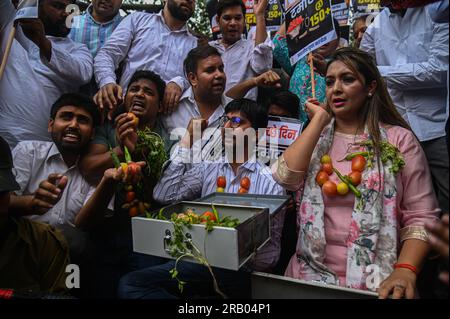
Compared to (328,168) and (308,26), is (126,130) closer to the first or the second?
(328,168)

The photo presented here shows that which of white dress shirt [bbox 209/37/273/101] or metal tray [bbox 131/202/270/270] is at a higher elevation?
white dress shirt [bbox 209/37/273/101]

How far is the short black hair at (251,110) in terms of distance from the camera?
9.19 ft

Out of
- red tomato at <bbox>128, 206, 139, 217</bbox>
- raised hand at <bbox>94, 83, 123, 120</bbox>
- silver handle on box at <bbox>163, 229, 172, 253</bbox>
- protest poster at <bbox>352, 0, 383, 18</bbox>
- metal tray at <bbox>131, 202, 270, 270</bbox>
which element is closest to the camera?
metal tray at <bbox>131, 202, 270, 270</bbox>

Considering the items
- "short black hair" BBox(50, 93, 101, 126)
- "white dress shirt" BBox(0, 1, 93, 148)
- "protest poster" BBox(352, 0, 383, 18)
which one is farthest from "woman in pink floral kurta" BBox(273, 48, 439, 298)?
"white dress shirt" BBox(0, 1, 93, 148)

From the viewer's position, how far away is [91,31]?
3.65 m

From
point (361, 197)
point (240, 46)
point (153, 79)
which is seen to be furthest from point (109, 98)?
point (361, 197)

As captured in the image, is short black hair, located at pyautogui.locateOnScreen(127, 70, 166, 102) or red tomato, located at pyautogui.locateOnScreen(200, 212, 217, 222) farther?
short black hair, located at pyautogui.locateOnScreen(127, 70, 166, 102)

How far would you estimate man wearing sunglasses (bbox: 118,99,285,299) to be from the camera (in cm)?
221

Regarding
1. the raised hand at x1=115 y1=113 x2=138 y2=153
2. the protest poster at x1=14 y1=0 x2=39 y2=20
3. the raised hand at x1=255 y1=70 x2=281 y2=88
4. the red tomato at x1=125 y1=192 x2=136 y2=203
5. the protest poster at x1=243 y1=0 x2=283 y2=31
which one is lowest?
→ the red tomato at x1=125 y1=192 x2=136 y2=203

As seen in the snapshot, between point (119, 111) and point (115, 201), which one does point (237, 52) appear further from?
point (115, 201)

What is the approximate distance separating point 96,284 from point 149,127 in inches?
48.2

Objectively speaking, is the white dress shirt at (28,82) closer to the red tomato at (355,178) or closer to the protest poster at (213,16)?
the protest poster at (213,16)

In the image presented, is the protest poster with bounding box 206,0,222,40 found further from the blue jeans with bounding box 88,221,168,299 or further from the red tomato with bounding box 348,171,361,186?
the red tomato with bounding box 348,171,361,186
